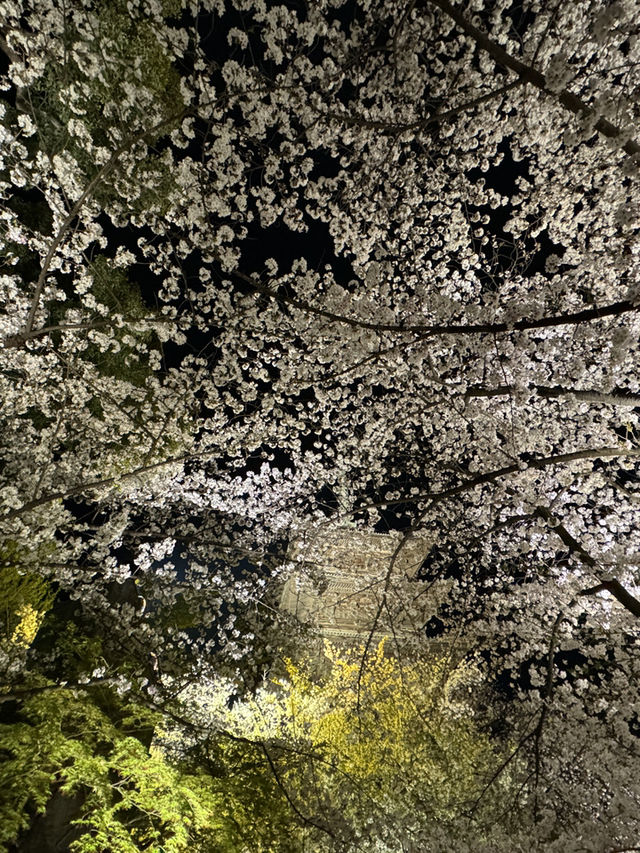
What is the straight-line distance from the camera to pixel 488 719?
65.1 feet

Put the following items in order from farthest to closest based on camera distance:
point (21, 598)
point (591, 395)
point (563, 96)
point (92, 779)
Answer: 1. point (21, 598)
2. point (92, 779)
3. point (591, 395)
4. point (563, 96)

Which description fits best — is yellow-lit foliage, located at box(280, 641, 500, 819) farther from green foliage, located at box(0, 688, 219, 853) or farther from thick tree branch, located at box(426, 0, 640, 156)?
thick tree branch, located at box(426, 0, 640, 156)

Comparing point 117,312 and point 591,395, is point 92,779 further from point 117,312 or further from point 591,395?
point 117,312

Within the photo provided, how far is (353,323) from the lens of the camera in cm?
366

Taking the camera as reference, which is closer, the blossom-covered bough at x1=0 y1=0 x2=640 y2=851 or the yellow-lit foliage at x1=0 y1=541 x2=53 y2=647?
the blossom-covered bough at x1=0 y1=0 x2=640 y2=851

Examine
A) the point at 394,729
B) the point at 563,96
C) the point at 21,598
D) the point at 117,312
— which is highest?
the point at 117,312

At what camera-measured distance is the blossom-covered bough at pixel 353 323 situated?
491 centimetres

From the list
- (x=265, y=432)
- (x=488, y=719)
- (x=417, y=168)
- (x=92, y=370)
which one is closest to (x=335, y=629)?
(x=488, y=719)

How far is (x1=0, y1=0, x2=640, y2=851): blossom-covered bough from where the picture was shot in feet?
16.1

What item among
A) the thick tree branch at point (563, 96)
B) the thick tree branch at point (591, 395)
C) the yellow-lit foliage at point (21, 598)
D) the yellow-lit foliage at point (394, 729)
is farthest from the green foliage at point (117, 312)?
the yellow-lit foliage at point (394, 729)

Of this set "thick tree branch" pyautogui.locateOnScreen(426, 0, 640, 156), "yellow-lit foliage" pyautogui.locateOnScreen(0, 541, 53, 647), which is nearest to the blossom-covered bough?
"thick tree branch" pyautogui.locateOnScreen(426, 0, 640, 156)

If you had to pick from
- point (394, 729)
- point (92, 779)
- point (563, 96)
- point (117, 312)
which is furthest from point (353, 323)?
point (394, 729)

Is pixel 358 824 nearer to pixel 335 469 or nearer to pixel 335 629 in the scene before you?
pixel 335 629

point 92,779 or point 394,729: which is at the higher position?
point 92,779
